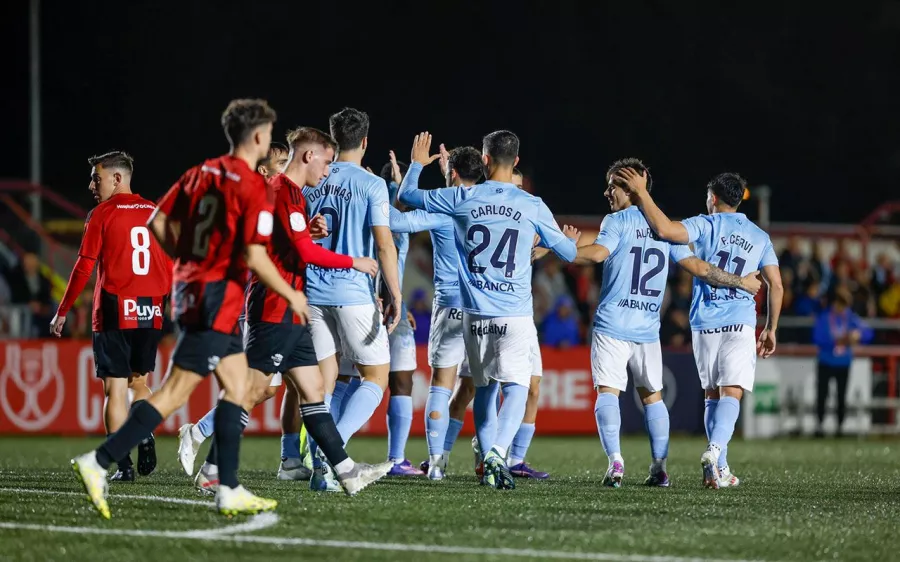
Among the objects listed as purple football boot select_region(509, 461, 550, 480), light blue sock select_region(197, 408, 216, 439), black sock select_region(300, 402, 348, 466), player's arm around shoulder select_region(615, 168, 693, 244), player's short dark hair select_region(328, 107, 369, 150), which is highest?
player's short dark hair select_region(328, 107, 369, 150)

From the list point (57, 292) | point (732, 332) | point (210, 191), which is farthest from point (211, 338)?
point (57, 292)

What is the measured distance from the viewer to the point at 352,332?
9055mm

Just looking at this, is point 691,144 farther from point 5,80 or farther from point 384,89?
→ point 5,80

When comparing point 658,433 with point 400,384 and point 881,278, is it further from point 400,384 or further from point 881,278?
point 881,278

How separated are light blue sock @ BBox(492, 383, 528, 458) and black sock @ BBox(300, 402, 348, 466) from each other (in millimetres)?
1361

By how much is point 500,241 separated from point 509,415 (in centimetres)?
116

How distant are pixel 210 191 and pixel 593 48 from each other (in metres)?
34.1

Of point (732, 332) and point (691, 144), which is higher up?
point (691, 144)

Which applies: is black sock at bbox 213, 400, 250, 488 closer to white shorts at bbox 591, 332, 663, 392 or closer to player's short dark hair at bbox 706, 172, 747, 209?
white shorts at bbox 591, 332, 663, 392

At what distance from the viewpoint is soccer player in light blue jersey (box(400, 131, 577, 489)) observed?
9.02 meters

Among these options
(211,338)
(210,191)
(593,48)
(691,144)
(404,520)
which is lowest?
(404,520)

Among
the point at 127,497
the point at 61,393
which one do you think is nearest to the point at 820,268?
the point at 61,393

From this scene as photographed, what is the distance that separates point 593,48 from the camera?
1582 inches

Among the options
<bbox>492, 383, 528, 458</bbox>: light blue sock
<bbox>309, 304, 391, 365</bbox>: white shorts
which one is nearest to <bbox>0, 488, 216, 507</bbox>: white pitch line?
<bbox>309, 304, 391, 365</bbox>: white shorts
